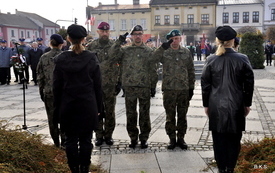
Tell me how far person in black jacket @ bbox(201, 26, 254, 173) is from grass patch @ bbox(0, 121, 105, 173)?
172cm

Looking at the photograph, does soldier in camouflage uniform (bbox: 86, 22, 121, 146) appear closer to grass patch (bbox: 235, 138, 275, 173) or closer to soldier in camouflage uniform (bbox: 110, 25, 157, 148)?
soldier in camouflage uniform (bbox: 110, 25, 157, 148)

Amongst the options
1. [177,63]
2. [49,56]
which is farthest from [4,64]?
[177,63]

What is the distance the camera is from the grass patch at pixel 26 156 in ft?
12.5

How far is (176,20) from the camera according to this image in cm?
6706

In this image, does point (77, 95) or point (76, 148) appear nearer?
point (77, 95)

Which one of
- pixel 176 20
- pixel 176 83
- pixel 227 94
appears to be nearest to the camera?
pixel 227 94

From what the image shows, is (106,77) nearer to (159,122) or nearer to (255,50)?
(159,122)

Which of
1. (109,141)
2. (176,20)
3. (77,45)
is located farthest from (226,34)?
(176,20)

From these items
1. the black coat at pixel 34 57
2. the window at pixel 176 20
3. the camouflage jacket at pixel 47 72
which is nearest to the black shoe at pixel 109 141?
the camouflage jacket at pixel 47 72

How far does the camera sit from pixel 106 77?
5910 millimetres

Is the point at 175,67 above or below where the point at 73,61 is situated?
below

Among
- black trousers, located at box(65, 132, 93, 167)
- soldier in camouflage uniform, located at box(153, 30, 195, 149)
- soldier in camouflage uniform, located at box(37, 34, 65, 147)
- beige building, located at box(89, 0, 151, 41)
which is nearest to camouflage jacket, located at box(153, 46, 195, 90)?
soldier in camouflage uniform, located at box(153, 30, 195, 149)

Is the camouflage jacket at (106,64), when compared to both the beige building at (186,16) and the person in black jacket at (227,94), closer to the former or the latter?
the person in black jacket at (227,94)

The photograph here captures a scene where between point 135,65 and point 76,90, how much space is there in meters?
2.02
